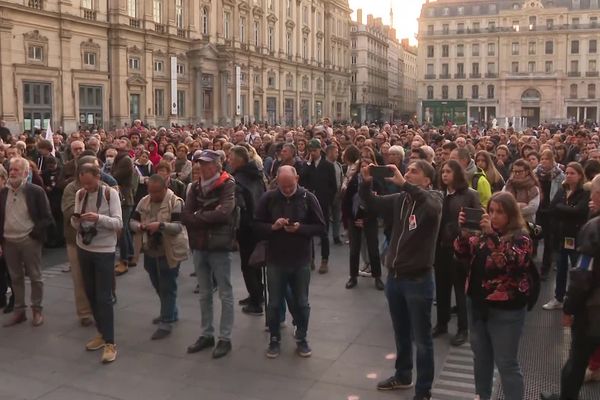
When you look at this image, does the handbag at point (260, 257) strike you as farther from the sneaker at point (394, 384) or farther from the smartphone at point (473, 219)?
the smartphone at point (473, 219)

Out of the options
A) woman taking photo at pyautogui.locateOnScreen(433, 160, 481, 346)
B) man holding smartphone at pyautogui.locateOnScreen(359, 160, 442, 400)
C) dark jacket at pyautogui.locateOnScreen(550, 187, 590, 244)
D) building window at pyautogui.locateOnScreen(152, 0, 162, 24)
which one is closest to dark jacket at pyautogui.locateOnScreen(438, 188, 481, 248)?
woman taking photo at pyautogui.locateOnScreen(433, 160, 481, 346)

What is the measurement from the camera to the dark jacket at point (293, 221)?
6.51 metres

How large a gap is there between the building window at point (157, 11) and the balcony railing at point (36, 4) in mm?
9495

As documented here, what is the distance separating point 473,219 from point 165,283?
3.86 meters

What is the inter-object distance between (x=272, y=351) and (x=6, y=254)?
3552mm

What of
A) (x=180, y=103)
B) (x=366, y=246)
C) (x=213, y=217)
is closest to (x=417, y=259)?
(x=213, y=217)

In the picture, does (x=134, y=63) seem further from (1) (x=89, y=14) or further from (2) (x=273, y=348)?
(2) (x=273, y=348)

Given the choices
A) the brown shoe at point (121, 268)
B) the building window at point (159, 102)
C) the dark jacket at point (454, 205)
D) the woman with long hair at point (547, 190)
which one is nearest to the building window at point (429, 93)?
the building window at point (159, 102)

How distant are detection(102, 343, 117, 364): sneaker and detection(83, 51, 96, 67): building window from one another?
33250 mm

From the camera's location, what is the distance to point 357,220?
30.1 feet

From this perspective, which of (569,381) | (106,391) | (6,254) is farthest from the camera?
(6,254)

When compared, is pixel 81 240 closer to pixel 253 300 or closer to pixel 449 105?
pixel 253 300

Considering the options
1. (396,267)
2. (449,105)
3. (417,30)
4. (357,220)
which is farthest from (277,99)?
(396,267)

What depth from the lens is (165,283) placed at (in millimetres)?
7359
